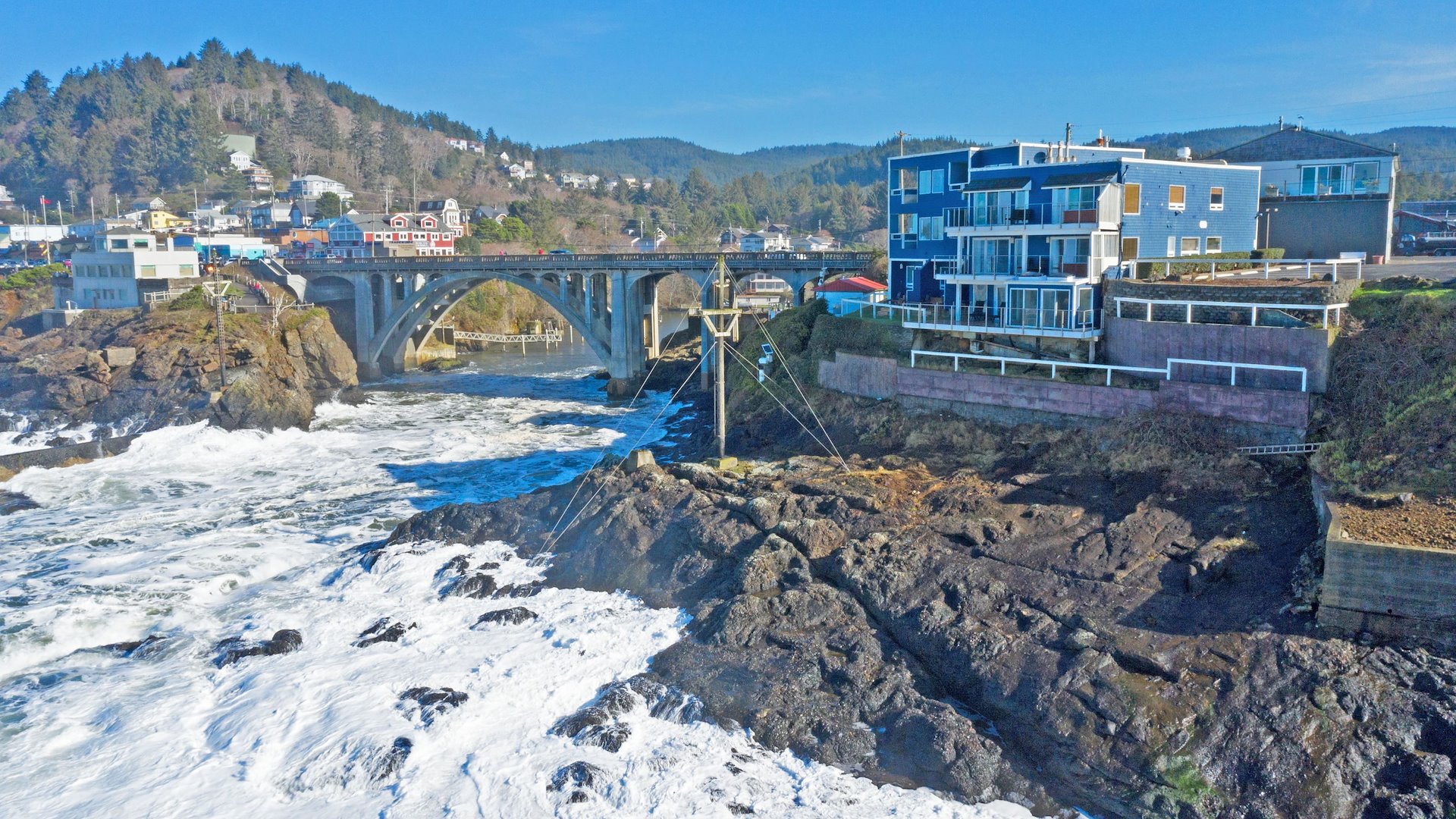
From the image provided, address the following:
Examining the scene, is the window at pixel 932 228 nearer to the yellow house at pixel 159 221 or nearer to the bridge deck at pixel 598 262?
the bridge deck at pixel 598 262

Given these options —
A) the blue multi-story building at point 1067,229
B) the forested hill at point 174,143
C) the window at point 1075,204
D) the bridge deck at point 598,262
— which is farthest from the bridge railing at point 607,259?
the forested hill at point 174,143

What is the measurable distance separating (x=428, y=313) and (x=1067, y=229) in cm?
3918

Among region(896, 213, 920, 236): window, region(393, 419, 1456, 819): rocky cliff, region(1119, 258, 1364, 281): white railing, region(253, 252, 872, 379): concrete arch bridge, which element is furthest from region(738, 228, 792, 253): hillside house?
region(393, 419, 1456, 819): rocky cliff

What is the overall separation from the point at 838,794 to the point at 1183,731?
4763mm

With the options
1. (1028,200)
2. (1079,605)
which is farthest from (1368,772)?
(1028,200)

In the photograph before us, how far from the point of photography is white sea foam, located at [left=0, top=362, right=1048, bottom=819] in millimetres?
14281

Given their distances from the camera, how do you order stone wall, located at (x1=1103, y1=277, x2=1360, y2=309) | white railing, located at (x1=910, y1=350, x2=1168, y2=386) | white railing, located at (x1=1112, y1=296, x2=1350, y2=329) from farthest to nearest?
white railing, located at (x1=910, y1=350, x2=1168, y2=386)
stone wall, located at (x1=1103, y1=277, x2=1360, y2=309)
white railing, located at (x1=1112, y1=296, x2=1350, y2=329)

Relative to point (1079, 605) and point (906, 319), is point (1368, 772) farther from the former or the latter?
point (906, 319)

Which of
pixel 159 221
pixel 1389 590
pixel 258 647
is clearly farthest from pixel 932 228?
pixel 159 221

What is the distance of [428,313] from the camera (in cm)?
5659

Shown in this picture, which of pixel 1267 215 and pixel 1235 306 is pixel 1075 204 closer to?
pixel 1235 306

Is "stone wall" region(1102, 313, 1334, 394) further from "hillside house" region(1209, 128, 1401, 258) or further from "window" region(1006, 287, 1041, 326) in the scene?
"hillside house" region(1209, 128, 1401, 258)

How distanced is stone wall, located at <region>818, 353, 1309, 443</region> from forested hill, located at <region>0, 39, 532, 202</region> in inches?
5097

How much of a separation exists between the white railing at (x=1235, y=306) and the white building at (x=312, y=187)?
123976 mm
